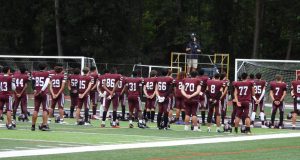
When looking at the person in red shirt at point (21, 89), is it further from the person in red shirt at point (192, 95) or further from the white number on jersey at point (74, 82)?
the person in red shirt at point (192, 95)

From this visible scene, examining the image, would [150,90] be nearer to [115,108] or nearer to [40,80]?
[115,108]

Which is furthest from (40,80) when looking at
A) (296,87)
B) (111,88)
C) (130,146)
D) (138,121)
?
(296,87)

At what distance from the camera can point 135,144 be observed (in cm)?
1912

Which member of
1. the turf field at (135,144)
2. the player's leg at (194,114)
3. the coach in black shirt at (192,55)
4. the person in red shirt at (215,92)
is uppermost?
the coach in black shirt at (192,55)

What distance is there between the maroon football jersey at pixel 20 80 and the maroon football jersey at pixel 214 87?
592 cm

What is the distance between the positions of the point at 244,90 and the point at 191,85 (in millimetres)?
1596

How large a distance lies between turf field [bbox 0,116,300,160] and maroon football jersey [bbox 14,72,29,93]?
8.71 ft

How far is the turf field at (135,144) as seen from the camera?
17.0m

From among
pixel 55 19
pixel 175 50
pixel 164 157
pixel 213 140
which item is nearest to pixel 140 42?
pixel 175 50

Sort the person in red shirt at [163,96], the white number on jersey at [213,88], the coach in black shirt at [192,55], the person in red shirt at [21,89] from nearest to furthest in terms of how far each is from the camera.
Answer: the person in red shirt at [163,96] → the white number on jersey at [213,88] → the person in red shirt at [21,89] → the coach in black shirt at [192,55]

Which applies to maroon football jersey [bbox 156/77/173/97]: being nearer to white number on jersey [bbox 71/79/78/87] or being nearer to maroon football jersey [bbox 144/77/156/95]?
maroon football jersey [bbox 144/77/156/95]

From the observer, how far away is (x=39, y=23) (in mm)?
63594

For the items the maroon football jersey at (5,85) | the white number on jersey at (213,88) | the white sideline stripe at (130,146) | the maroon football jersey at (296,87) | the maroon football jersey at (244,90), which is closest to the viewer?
the white sideline stripe at (130,146)

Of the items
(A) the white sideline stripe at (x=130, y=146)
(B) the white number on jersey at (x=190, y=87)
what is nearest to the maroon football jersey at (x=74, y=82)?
(B) the white number on jersey at (x=190, y=87)
